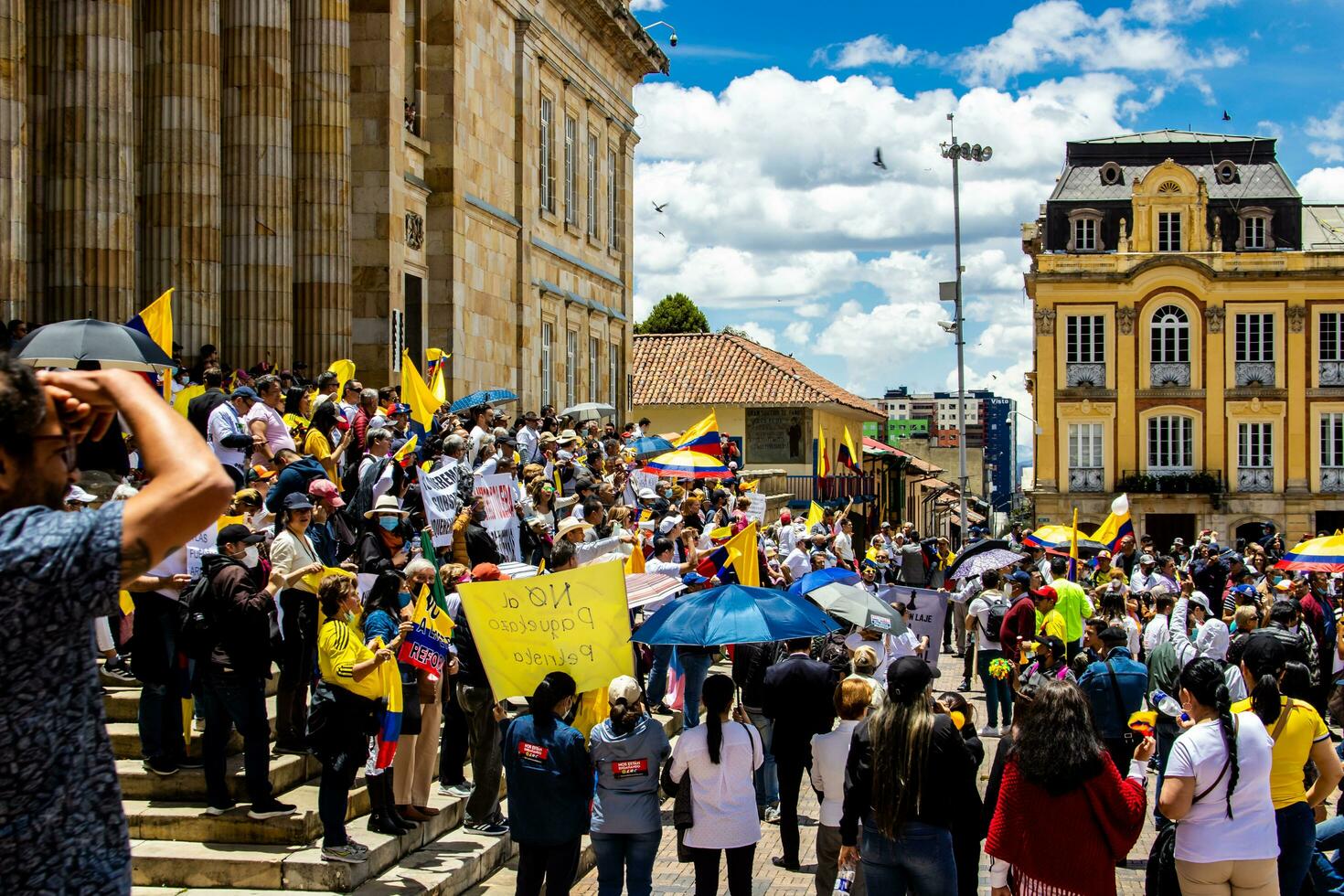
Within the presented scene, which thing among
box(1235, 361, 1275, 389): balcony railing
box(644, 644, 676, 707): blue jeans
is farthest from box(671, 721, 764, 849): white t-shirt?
box(1235, 361, 1275, 389): balcony railing

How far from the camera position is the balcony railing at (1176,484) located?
58.9 metres

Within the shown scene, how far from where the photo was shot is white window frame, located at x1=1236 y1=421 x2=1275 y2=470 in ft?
195

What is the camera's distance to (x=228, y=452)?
12.2 meters

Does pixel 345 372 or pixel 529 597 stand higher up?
pixel 345 372

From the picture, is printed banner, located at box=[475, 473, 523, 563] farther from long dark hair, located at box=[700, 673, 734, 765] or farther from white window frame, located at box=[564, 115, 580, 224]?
white window frame, located at box=[564, 115, 580, 224]

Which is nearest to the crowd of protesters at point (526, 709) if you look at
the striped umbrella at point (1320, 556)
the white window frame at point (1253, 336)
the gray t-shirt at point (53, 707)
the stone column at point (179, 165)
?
the gray t-shirt at point (53, 707)

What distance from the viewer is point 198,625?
905cm

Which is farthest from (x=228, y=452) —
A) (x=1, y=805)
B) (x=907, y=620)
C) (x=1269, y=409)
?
(x=1269, y=409)

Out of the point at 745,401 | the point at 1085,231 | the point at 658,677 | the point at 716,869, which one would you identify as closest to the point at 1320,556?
the point at 658,677

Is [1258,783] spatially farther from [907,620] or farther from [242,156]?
[242,156]

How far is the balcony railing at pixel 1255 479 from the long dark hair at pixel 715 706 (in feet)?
181

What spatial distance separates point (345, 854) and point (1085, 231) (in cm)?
5738

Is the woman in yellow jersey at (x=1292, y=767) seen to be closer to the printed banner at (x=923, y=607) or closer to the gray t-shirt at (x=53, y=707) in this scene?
the gray t-shirt at (x=53, y=707)

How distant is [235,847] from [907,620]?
8.42 meters
